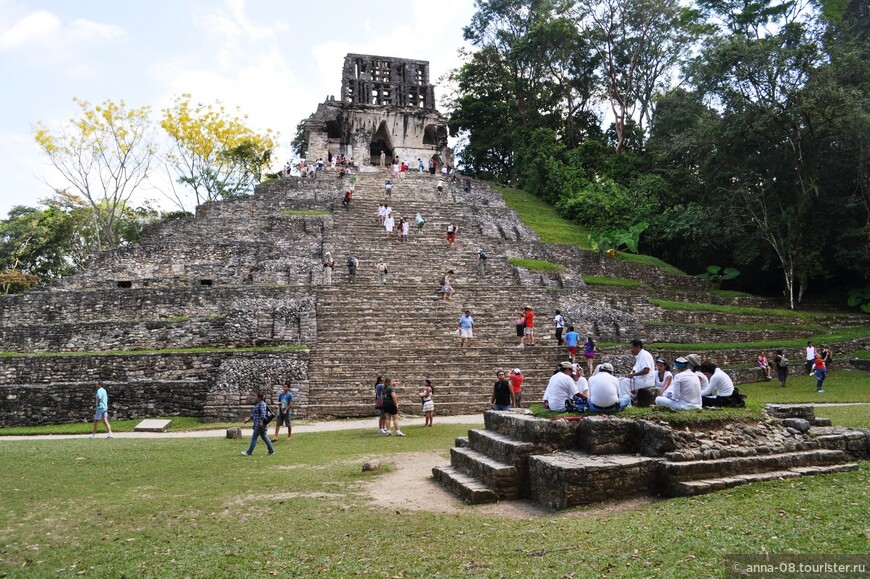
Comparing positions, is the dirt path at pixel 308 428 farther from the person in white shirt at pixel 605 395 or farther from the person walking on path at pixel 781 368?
the person walking on path at pixel 781 368

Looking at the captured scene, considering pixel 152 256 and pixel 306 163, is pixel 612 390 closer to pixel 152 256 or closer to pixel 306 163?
pixel 152 256

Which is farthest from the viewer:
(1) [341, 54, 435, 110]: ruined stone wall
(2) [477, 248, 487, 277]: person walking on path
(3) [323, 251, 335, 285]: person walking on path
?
(1) [341, 54, 435, 110]: ruined stone wall

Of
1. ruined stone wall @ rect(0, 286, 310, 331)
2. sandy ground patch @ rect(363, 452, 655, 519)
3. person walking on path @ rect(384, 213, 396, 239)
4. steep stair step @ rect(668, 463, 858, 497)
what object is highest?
person walking on path @ rect(384, 213, 396, 239)

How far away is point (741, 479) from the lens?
6.88 m

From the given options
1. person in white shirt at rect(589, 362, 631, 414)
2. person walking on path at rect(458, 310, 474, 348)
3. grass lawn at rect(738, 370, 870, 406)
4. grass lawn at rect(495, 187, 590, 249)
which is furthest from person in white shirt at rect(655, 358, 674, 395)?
grass lawn at rect(495, 187, 590, 249)

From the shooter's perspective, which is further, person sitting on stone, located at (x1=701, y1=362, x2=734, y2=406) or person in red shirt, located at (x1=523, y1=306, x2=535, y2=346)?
person in red shirt, located at (x1=523, y1=306, x2=535, y2=346)

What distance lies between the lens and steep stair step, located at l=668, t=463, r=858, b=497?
670 centimetres

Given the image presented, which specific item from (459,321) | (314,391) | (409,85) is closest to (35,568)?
(314,391)

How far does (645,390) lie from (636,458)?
2.05 m

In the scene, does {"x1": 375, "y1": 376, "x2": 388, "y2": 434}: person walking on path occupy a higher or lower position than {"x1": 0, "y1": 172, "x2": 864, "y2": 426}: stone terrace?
lower

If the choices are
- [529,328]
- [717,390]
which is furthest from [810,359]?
[717,390]

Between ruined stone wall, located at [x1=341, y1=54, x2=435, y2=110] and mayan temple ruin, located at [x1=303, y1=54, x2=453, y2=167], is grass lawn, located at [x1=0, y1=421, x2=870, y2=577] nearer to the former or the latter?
mayan temple ruin, located at [x1=303, y1=54, x2=453, y2=167]

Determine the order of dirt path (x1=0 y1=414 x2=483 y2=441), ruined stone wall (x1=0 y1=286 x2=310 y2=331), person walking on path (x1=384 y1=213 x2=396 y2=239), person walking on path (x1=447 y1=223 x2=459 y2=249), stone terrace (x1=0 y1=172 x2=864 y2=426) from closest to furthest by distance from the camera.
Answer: dirt path (x1=0 y1=414 x2=483 y2=441), stone terrace (x1=0 y1=172 x2=864 y2=426), ruined stone wall (x1=0 y1=286 x2=310 y2=331), person walking on path (x1=447 y1=223 x2=459 y2=249), person walking on path (x1=384 y1=213 x2=396 y2=239)

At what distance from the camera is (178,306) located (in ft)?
68.0
